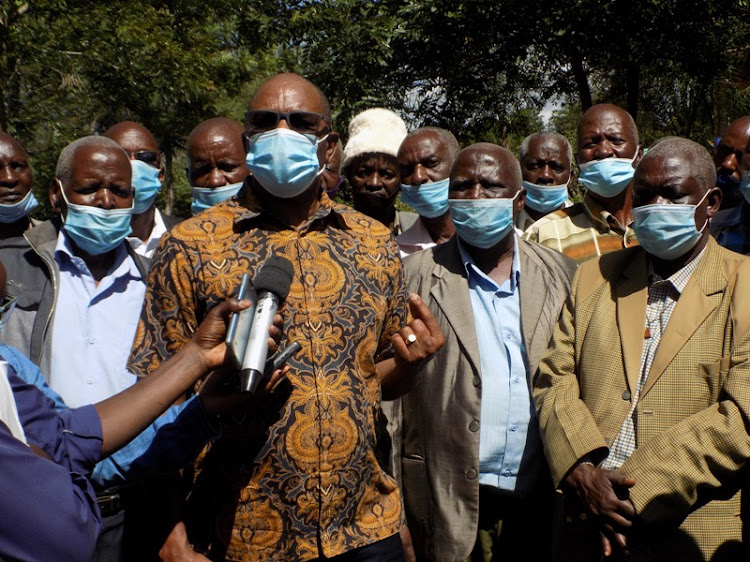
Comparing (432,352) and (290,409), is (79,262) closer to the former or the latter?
(290,409)

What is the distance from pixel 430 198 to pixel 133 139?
7.23 feet

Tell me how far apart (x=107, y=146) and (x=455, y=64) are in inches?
333

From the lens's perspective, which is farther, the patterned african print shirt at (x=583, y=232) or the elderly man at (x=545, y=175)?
the elderly man at (x=545, y=175)

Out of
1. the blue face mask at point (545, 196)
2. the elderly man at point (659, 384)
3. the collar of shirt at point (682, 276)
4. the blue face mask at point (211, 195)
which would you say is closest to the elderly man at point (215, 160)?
the blue face mask at point (211, 195)

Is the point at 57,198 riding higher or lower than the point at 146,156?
lower

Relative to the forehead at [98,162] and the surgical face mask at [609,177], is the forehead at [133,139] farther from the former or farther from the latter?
the surgical face mask at [609,177]

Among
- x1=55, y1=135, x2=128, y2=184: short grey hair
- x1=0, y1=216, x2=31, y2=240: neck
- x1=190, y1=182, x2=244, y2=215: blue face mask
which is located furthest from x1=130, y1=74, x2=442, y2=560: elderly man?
x1=0, y1=216, x2=31, y2=240: neck

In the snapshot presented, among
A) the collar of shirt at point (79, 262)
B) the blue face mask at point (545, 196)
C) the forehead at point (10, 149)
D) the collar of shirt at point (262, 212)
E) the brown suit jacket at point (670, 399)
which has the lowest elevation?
the brown suit jacket at point (670, 399)

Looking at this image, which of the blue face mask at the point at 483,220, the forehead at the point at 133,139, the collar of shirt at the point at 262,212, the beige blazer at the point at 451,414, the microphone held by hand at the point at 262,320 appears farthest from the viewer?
the forehead at the point at 133,139

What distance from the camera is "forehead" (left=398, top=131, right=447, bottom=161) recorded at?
5438 millimetres

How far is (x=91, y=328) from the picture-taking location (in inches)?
149

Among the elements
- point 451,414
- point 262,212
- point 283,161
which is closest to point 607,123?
point 451,414

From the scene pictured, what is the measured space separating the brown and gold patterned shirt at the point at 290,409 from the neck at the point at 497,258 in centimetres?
140

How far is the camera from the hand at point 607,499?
10.4ft
